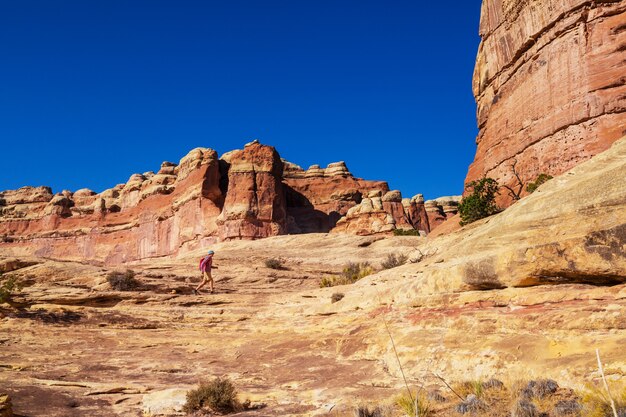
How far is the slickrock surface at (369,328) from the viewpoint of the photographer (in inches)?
315

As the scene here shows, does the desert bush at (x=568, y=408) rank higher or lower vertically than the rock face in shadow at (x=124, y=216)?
lower

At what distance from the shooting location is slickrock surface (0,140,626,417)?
26.2ft

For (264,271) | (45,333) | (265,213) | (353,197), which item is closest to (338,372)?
(45,333)

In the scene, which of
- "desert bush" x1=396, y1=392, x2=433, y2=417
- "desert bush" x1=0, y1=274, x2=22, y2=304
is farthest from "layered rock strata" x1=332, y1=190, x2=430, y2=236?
"desert bush" x1=396, y1=392, x2=433, y2=417

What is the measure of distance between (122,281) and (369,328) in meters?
11.0

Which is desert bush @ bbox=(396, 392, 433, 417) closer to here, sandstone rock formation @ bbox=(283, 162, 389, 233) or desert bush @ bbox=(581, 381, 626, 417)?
desert bush @ bbox=(581, 381, 626, 417)

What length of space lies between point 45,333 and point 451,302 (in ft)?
38.3

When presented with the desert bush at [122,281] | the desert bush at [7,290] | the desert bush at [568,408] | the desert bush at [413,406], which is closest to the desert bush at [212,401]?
the desert bush at [413,406]

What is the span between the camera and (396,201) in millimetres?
69250

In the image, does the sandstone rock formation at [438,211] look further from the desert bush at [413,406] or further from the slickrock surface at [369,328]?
the desert bush at [413,406]

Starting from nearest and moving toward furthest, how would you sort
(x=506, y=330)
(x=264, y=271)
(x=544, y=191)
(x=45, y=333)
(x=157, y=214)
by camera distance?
(x=506, y=330) < (x=544, y=191) < (x=45, y=333) < (x=264, y=271) < (x=157, y=214)

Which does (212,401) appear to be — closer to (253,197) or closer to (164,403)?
(164,403)

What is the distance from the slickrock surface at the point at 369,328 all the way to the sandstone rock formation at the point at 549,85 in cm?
1198

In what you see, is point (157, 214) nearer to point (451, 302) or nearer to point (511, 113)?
point (511, 113)
